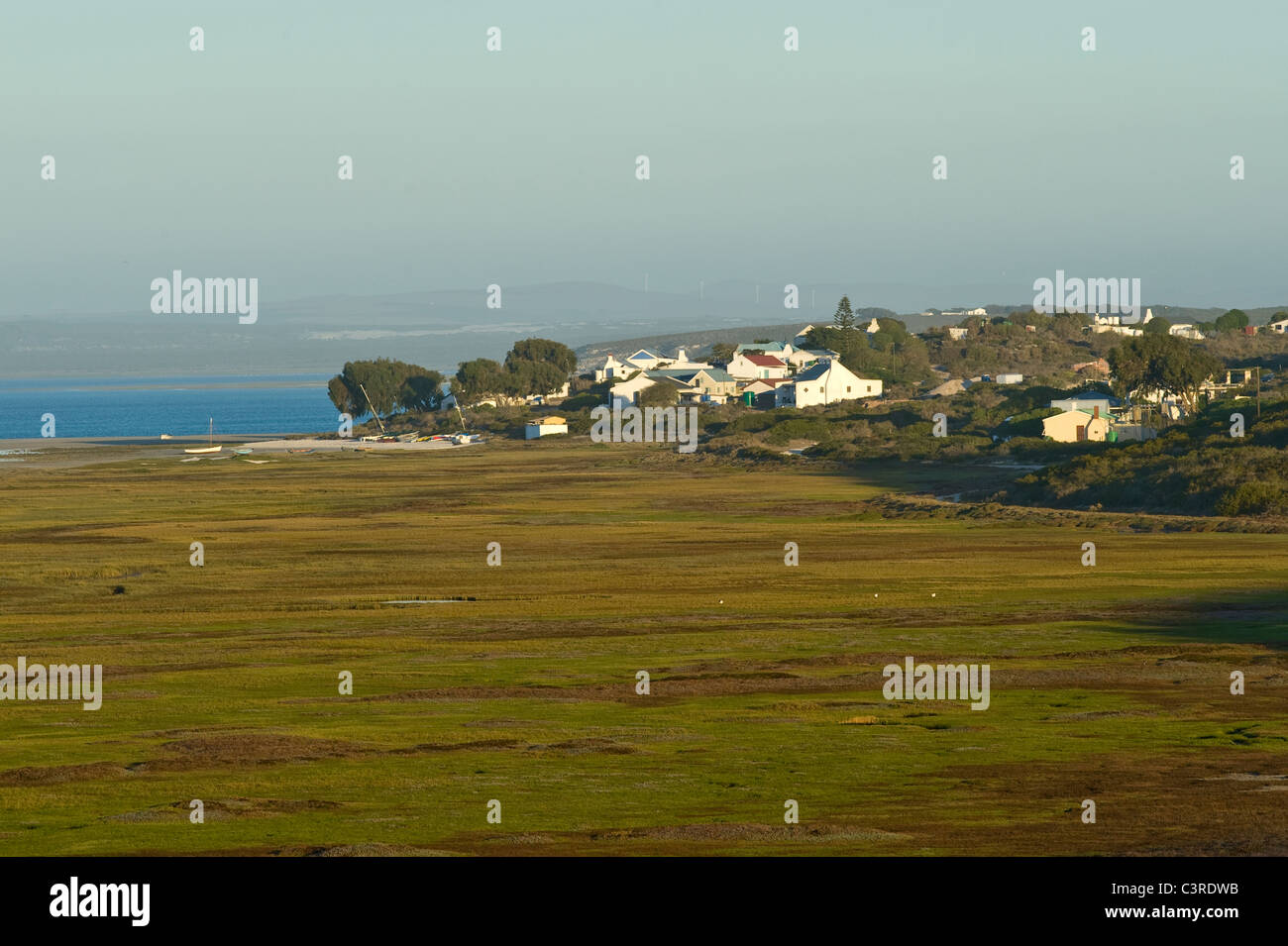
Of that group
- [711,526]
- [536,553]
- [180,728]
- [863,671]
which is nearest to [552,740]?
[180,728]

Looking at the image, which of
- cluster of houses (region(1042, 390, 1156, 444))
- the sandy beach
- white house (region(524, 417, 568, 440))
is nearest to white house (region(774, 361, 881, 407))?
white house (region(524, 417, 568, 440))

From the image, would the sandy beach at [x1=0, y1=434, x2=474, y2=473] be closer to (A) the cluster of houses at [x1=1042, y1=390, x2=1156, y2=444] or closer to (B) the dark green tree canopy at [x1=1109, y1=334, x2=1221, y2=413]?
(A) the cluster of houses at [x1=1042, y1=390, x2=1156, y2=444]

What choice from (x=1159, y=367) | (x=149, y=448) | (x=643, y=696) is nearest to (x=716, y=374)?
(x=149, y=448)

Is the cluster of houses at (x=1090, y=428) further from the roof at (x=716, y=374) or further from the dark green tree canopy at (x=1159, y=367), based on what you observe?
the roof at (x=716, y=374)

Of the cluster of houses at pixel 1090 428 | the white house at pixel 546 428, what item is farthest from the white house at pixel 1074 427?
the white house at pixel 546 428

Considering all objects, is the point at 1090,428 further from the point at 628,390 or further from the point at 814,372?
the point at 628,390
